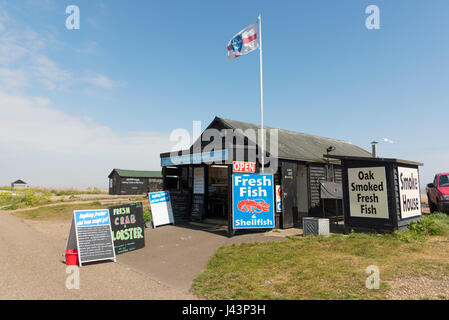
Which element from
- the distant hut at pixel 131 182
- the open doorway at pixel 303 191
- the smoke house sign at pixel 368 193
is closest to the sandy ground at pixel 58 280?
the smoke house sign at pixel 368 193

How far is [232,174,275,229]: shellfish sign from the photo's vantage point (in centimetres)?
1109

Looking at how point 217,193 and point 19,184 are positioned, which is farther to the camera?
point 19,184

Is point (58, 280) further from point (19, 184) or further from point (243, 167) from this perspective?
point (19, 184)

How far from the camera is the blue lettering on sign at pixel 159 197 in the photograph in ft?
43.8

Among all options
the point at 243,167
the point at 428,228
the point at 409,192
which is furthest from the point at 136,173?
the point at 428,228

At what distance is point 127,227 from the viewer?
9.41 m

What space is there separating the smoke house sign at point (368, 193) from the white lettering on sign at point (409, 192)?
2.93 feet

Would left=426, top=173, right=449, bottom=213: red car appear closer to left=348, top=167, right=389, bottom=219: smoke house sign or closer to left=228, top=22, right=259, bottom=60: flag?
left=348, top=167, right=389, bottom=219: smoke house sign

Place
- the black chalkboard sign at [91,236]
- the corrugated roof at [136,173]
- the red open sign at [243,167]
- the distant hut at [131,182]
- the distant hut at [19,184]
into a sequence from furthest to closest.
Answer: the distant hut at [19,184] → the corrugated roof at [136,173] → the distant hut at [131,182] → the red open sign at [243,167] → the black chalkboard sign at [91,236]

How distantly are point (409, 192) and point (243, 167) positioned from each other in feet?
23.4

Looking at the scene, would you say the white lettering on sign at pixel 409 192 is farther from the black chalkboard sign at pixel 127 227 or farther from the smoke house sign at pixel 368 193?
the black chalkboard sign at pixel 127 227
